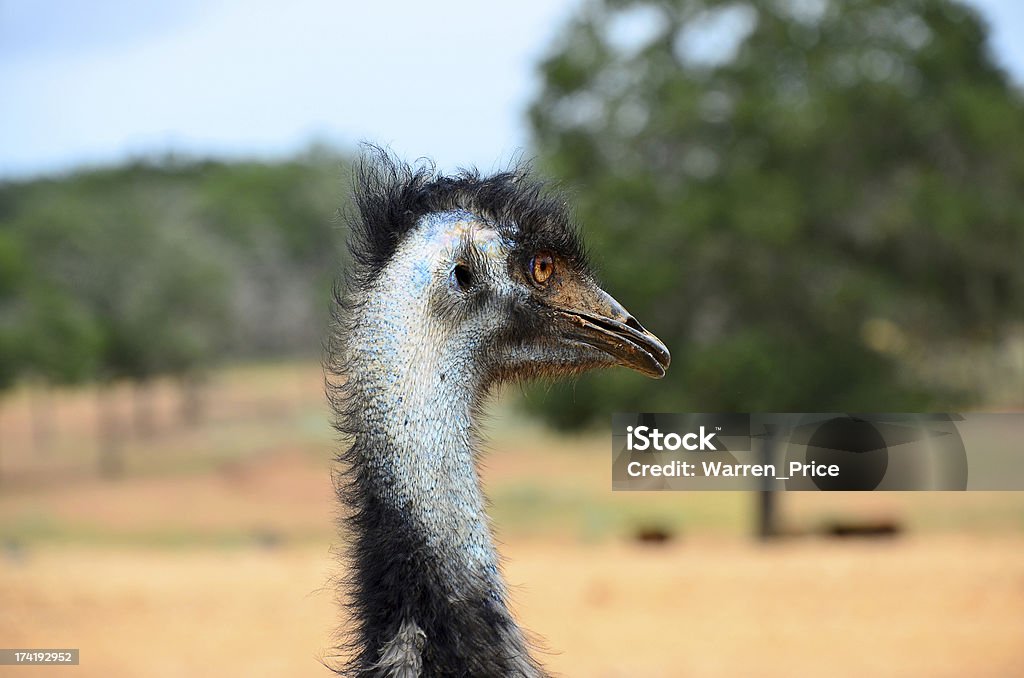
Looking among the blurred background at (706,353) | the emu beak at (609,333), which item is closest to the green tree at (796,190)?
the blurred background at (706,353)

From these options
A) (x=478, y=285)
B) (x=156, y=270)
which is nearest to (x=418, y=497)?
(x=478, y=285)

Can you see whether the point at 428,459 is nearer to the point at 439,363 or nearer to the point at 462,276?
the point at 439,363

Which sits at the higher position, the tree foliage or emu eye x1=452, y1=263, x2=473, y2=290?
the tree foliage

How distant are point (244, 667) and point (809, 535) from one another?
921 cm

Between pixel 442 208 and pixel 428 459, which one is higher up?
pixel 442 208

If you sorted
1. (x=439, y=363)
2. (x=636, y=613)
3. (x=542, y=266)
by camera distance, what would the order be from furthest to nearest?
(x=636, y=613), (x=542, y=266), (x=439, y=363)

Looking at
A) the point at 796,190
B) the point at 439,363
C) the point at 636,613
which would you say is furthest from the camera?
the point at 796,190

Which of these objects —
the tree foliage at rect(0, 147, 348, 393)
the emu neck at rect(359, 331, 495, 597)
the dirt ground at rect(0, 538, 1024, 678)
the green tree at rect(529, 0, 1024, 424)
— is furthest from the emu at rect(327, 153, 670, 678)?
the tree foliage at rect(0, 147, 348, 393)

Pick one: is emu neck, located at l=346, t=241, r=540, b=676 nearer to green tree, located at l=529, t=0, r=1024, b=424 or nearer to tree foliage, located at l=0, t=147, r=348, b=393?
green tree, located at l=529, t=0, r=1024, b=424

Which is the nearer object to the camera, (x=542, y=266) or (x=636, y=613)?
(x=542, y=266)

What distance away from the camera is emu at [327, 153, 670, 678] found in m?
2.70

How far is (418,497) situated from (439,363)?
31 centimetres

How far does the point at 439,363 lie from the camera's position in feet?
9.30

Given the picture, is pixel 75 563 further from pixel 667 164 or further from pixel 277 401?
pixel 277 401
